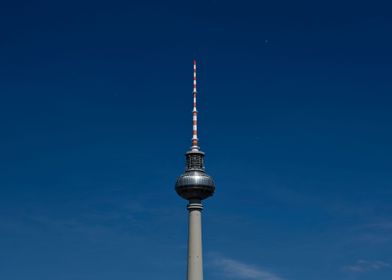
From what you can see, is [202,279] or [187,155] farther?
[187,155]

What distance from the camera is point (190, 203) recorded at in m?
154

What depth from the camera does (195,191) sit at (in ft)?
500

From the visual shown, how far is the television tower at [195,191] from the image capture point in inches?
5856

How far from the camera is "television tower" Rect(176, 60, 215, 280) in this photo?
14875 centimetres

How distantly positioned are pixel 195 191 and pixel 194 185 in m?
1.32

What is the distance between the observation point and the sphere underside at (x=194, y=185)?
152m

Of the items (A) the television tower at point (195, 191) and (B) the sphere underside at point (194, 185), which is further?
(B) the sphere underside at point (194, 185)

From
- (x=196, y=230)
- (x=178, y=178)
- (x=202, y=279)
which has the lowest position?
(x=202, y=279)

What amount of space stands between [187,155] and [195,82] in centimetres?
1703

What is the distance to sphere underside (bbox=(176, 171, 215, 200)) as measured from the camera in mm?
152375

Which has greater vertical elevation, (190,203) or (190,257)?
(190,203)

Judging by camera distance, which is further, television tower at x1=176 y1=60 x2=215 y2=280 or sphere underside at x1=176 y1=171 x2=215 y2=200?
sphere underside at x1=176 y1=171 x2=215 y2=200

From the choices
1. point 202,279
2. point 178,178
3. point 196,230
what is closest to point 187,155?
point 178,178

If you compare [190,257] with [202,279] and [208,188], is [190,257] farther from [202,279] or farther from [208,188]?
[208,188]
